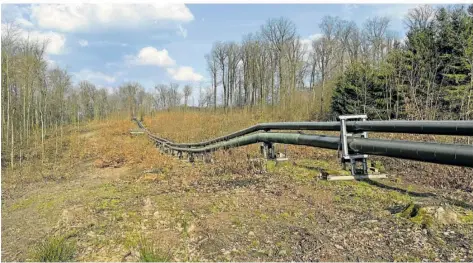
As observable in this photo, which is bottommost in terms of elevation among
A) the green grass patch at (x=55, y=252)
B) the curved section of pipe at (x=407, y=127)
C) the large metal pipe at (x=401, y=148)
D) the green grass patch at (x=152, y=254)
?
the green grass patch at (x=55, y=252)

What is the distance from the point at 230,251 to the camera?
9.36 ft

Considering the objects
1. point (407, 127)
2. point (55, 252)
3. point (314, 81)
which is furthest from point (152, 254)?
point (314, 81)

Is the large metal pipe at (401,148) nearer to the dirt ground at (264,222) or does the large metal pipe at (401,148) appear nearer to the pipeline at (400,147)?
the pipeline at (400,147)

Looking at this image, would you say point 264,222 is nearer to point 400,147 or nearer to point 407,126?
point 400,147

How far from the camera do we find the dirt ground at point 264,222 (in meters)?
2.78

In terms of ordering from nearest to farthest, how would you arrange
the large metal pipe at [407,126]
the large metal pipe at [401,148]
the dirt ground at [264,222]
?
the dirt ground at [264,222] < the large metal pipe at [401,148] < the large metal pipe at [407,126]

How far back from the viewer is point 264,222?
11.4ft

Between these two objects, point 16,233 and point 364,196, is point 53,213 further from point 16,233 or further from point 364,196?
point 364,196

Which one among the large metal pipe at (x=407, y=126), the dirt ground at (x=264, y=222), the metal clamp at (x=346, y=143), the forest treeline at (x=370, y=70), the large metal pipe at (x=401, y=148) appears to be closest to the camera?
the dirt ground at (x=264, y=222)

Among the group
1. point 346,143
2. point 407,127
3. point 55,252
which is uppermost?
point 407,127

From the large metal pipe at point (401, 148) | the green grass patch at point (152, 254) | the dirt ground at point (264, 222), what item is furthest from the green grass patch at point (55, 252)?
the large metal pipe at point (401, 148)

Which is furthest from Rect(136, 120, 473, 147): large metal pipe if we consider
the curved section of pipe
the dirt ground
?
the dirt ground

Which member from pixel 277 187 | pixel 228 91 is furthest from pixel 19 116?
pixel 277 187

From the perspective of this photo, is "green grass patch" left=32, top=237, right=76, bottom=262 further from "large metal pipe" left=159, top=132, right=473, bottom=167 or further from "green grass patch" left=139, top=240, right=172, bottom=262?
"large metal pipe" left=159, top=132, right=473, bottom=167
